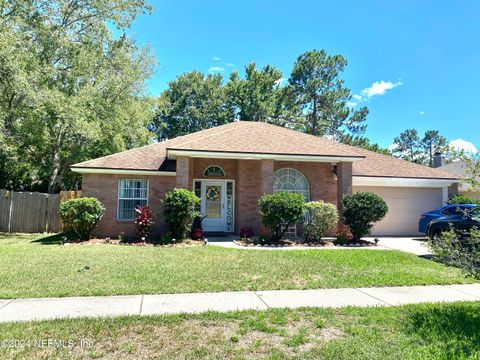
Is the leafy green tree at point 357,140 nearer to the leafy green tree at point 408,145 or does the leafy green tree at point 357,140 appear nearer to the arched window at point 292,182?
the arched window at point 292,182

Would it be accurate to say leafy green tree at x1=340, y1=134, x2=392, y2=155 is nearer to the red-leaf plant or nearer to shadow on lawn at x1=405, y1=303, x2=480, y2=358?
the red-leaf plant

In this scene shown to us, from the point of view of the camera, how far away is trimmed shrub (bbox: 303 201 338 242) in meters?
13.9

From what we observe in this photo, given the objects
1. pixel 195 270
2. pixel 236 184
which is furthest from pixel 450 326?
pixel 236 184

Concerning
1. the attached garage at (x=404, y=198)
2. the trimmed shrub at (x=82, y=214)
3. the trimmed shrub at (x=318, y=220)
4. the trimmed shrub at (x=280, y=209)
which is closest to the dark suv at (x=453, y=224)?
the trimmed shrub at (x=318, y=220)

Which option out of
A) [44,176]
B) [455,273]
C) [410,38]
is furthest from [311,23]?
[44,176]

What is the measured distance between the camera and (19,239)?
48.2 ft

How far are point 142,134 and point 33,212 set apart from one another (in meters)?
9.86

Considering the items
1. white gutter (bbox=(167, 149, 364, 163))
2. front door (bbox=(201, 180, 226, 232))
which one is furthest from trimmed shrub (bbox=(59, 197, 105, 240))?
front door (bbox=(201, 180, 226, 232))

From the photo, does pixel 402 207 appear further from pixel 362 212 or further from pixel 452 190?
pixel 362 212

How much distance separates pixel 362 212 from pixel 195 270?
8193 mm

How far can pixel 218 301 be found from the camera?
595cm

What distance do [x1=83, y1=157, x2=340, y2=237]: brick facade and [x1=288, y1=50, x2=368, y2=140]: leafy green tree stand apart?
22.1 m

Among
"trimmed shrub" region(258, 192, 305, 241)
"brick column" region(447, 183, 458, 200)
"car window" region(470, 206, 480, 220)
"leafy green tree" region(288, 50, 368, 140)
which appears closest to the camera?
"car window" region(470, 206, 480, 220)

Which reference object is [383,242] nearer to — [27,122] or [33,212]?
[33,212]
